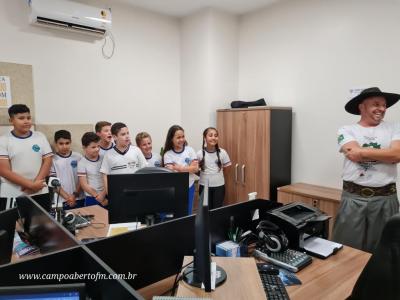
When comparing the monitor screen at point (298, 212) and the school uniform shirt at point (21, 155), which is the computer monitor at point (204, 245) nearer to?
the monitor screen at point (298, 212)

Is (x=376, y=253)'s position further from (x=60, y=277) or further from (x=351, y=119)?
(x=351, y=119)

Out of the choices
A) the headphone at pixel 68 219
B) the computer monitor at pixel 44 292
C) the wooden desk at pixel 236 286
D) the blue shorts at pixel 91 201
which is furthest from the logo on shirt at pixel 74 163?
the computer monitor at pixel 44 292

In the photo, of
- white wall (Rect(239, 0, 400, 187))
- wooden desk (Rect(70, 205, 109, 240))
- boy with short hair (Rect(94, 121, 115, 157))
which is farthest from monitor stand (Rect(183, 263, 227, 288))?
white wall (Rect(239, 0, 400, 187))

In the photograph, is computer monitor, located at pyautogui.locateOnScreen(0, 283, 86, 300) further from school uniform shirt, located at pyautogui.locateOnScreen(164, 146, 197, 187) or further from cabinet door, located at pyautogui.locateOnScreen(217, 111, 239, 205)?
cabinet door, located at pyautogui.locateOnScreen(217, 111, 239, 205)

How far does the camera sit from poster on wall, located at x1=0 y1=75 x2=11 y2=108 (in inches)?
124

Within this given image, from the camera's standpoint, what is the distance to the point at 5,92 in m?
3.17

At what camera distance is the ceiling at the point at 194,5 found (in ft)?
12.8

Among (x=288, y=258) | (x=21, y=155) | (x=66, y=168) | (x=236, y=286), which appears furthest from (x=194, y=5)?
(x=236, y=286)

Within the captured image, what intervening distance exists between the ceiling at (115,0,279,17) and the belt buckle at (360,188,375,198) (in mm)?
2834

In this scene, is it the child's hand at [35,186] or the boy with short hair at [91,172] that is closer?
the child's hand at [35,186]

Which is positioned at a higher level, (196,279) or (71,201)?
(196,279)

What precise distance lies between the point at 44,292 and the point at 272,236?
4.08ft

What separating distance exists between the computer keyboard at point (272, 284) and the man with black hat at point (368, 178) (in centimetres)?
124

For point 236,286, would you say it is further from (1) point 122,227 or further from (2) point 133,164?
(2) point 133,164
